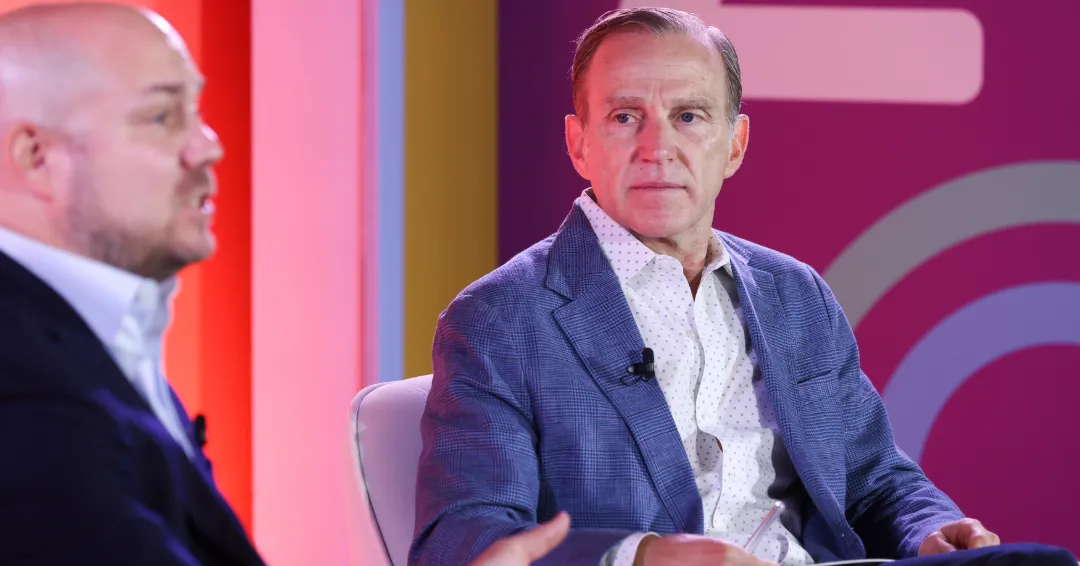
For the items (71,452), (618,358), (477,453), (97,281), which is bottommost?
(477,453)

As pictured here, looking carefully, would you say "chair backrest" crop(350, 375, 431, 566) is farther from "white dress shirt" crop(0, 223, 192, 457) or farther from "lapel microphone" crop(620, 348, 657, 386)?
"white dress shirt" crop(0, 223, 192, 457)

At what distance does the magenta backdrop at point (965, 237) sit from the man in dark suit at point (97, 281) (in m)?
2.71

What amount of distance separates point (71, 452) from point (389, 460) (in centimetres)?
105

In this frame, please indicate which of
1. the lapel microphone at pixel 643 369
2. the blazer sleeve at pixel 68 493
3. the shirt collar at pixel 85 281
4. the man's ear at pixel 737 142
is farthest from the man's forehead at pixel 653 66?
the blazer sleeve at pixel 68 493

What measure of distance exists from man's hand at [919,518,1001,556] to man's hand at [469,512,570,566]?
3.00 feet

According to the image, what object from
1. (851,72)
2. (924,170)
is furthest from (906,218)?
(851,72)

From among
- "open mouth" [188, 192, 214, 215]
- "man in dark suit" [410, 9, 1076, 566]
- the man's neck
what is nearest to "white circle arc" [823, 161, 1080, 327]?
"man in dark suit" [410, 9, 1076, 566]

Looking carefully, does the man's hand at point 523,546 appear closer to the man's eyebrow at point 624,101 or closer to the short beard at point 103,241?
the short beard at point 103,241

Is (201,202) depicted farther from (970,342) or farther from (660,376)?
(970,342)

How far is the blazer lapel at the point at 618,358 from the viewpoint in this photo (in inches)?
70.2

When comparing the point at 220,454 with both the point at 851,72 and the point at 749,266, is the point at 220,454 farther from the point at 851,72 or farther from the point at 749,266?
the point at 851,72

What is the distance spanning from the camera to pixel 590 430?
177 centimetres

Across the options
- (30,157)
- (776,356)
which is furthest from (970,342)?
(30,157)

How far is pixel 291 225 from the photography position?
293cm
